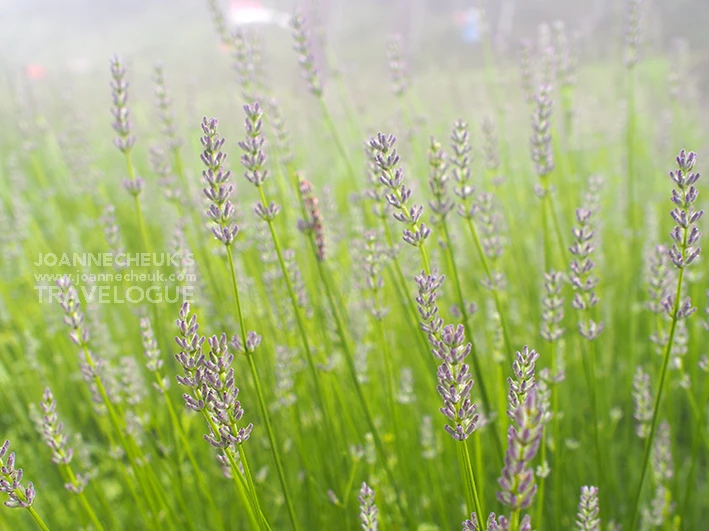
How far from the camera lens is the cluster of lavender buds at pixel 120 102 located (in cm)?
153

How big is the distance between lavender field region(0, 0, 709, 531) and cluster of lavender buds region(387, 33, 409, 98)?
32 millimetres

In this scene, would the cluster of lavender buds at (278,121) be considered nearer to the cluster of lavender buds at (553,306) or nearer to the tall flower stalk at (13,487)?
the cluster of lavender buds at (553,306)

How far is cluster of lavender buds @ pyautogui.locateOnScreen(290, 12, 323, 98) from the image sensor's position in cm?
180

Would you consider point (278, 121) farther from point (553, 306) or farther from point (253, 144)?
point (553, 306)

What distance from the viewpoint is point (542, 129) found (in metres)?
1.50

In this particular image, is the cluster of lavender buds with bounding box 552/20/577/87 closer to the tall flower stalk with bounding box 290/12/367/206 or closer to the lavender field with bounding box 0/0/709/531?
the lavender field with bounding box 0/0/709/531

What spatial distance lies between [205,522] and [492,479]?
42.3 inches

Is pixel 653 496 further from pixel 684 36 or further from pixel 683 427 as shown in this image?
pixel 684 36

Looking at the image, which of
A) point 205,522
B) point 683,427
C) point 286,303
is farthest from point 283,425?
point 683,427

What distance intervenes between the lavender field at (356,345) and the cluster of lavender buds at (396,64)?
0.10 feet

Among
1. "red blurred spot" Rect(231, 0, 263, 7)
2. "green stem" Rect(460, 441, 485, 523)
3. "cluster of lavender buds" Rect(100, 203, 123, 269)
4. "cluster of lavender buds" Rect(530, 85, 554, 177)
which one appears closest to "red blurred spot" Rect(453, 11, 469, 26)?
"red blurred spot" Rect(231, 0, 263, 7)

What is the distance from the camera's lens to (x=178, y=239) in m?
1.68

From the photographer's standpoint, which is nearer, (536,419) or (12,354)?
(536,419)

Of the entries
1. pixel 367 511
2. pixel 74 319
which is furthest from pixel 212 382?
pixel 74 319
